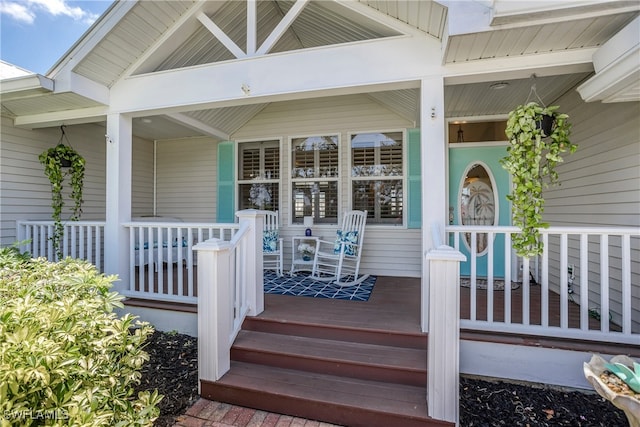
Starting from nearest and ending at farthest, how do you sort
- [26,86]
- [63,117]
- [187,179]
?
[26,86] → [63,117] → [187,179]

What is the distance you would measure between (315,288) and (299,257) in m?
1.19

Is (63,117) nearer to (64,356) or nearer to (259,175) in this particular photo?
(259,175)

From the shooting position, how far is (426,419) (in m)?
1.84

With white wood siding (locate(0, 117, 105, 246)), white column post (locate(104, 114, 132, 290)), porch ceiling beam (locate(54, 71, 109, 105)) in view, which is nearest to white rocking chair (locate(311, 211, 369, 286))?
white column post (locate(104, 114, 132, 290))

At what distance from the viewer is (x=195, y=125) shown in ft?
15.1

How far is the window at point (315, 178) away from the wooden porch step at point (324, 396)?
121 inches

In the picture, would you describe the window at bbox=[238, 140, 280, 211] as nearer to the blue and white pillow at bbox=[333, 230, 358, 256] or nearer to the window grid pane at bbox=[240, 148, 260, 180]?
the window grid pane at bbox=[240, 148, 260, 180]

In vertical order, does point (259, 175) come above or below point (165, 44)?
below

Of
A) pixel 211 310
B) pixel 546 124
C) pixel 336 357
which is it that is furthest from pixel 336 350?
pixel 546 124

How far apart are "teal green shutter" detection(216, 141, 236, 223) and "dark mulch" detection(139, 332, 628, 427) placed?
10.4 ft

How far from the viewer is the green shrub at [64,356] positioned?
1.18 metres

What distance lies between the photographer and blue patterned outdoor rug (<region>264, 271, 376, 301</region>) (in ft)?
11.9

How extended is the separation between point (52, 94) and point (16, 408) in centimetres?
343

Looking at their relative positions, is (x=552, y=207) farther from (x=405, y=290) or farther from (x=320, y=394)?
(x=320, y=394)
